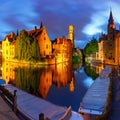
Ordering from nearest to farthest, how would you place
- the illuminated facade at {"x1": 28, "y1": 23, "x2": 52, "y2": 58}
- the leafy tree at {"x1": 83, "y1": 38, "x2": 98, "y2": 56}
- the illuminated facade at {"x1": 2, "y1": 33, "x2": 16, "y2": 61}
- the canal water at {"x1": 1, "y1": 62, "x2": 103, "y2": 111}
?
the canal water at {"x1": 1, "y1": 62, "x2": 103, "y2": 111} < the illuminated facade at {"x1": 28, "y1": 23, "x2": 52, "y2": 58} < the illuminated facade at {"x1": 2, "y1": 33, "x2": 16, "y2": 61} < the leafy tree at {"x1": 83, "y1": 38, "x2": 98, "y2": 56}

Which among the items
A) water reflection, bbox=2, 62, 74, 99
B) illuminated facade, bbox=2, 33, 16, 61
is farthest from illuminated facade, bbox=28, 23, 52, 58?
water reflection, bbox=2, 62, 74, 99

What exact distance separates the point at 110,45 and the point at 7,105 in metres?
69.0

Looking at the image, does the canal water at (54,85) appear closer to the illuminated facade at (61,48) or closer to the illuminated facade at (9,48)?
the illuminated facade at (61,48)

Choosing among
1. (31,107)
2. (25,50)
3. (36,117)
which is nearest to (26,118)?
(36,117)

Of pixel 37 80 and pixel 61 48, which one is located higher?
pixel 61 48

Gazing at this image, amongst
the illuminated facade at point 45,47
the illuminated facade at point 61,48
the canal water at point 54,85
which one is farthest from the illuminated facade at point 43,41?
the canal water at point 54,85

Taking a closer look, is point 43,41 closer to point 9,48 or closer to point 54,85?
point 9,48

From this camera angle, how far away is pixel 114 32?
77250 mm

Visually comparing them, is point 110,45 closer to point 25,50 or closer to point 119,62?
point 119,62

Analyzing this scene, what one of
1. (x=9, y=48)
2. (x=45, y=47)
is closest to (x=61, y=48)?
(x=45, y=47)

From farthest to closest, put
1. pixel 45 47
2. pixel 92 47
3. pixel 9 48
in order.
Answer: pixel 92 47, pixel 9 48, pixel 45 47

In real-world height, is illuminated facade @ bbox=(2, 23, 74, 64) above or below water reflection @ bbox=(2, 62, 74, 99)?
above

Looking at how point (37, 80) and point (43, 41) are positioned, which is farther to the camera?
point (43, 41)

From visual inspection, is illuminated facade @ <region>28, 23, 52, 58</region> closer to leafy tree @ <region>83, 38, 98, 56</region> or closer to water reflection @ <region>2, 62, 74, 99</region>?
water reflection @ <region>2, 62, 74, 99</region>
